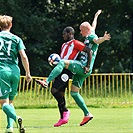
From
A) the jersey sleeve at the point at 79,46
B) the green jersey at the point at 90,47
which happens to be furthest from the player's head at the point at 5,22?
the green jersey at the point at 90,47

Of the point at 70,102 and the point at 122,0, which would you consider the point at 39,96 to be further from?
the point at 122,0

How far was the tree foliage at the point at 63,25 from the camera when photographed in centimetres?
2847

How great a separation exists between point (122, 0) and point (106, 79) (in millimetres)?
9898

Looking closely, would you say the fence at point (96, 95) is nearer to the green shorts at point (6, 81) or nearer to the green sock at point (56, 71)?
the green sock at point (56, 71)

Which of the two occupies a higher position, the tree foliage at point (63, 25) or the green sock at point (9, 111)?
the tree foliage at point (63, 25)

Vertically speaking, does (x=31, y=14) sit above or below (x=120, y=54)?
above

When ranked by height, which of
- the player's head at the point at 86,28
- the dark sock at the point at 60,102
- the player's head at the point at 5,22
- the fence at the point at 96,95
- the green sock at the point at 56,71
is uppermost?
the player's head at the point at 5,22

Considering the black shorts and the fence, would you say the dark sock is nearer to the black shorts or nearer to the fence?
the black shorts

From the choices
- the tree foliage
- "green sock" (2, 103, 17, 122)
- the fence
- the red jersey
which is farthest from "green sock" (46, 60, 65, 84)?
the tree foliage

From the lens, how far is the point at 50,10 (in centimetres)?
3038

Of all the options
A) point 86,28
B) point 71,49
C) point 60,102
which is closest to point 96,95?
point 60,102

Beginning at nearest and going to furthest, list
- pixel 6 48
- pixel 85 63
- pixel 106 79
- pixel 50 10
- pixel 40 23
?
pixel 6 48 < pixel 85 63 < pixel 106 79 < pixel 40 23 < pixel 50 10

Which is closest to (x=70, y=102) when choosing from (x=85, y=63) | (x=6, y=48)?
(x=85, y=63)

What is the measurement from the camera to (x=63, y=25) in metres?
30.0
